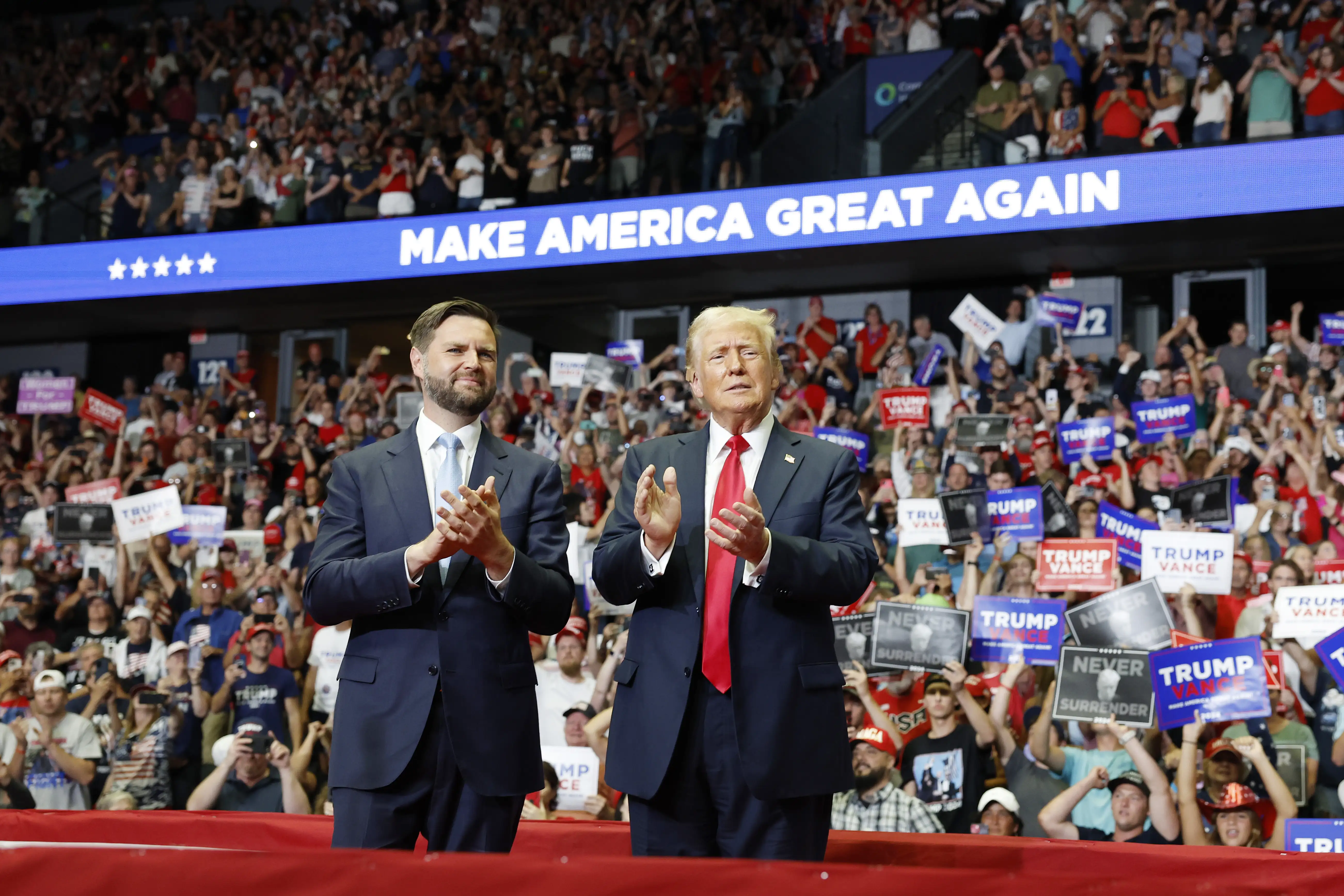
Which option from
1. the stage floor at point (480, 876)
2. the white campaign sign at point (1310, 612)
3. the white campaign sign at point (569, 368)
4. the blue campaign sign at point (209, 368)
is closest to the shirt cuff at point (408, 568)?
the stage floor at point (480, 876)

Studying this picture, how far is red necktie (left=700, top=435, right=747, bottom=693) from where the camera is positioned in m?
2.47

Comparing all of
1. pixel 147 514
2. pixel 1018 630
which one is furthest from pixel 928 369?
pixel 147 514

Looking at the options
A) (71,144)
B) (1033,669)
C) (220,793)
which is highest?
(71,144)

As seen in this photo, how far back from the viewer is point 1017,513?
23.0 ft

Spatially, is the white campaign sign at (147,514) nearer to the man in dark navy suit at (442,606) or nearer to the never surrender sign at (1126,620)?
Result: the never surrender sign at (1126,620)

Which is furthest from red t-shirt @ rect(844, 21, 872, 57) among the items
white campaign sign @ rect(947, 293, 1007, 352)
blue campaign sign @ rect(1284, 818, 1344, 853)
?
blue campaign sign @ rect(1284, 818, 1344, 853)

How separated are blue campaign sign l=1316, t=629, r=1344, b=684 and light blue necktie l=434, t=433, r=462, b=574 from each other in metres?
3.80

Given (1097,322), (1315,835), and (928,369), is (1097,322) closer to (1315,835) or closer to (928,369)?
(928,369)

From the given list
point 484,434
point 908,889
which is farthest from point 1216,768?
point 908,889

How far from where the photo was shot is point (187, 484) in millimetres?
10477

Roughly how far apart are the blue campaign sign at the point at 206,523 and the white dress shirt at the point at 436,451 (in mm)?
6023

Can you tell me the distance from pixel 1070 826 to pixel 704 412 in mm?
4806

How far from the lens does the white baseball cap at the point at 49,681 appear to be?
6883 millimetres

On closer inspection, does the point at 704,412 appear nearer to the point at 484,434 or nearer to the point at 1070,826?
the point at 1070,826
